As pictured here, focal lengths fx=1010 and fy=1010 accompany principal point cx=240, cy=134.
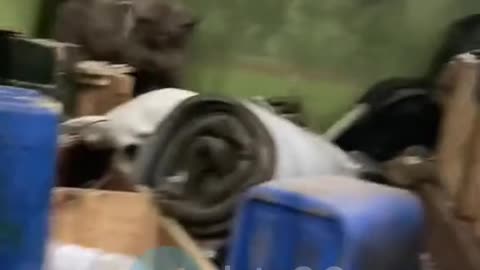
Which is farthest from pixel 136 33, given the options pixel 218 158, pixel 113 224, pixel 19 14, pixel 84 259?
pixel 84 259

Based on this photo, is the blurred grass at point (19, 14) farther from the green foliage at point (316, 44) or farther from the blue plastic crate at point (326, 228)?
the blue plastic crate at point (326, 228)

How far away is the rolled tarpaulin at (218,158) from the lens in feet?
6.05

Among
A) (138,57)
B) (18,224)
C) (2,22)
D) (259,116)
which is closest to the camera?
(18,224)

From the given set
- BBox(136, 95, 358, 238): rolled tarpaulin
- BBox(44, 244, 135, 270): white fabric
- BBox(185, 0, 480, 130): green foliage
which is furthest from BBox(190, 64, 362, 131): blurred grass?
BBox(44, 244, 135, 270): white fabric

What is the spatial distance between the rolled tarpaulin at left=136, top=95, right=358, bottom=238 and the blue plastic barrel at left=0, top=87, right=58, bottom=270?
1.52 ft

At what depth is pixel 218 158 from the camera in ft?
6.25

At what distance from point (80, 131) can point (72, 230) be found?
366 millimetres

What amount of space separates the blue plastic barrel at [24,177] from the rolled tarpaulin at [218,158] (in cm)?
46

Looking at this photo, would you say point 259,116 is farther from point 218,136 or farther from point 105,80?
point 105,80

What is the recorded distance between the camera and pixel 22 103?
1.38m

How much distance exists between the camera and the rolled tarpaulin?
184 centimetres

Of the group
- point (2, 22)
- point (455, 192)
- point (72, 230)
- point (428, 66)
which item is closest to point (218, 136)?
point (72, 230)

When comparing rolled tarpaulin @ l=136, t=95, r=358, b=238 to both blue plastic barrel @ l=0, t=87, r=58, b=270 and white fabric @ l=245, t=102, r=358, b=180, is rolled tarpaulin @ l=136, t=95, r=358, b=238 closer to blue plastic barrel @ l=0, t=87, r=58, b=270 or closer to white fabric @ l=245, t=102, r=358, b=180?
white fabric @ l=245, t=102, r=358, b=180

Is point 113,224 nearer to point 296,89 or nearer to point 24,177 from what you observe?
point 24,177
